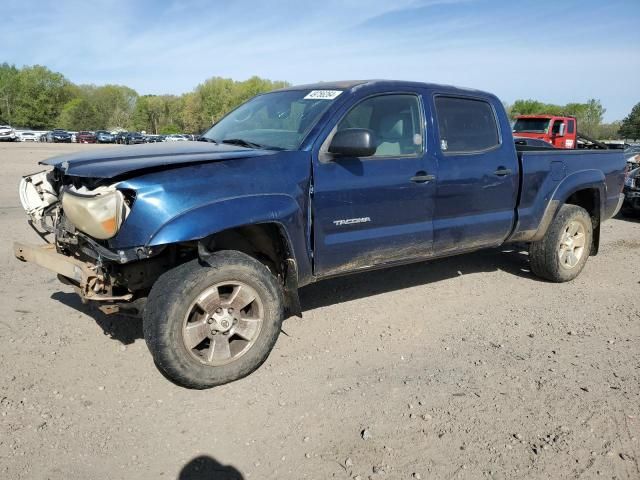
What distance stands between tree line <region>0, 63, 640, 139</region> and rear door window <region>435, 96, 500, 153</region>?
3292 inches

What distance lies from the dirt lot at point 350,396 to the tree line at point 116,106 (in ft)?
276

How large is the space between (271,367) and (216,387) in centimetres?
44

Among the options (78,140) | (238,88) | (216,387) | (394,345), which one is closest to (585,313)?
(394,345)

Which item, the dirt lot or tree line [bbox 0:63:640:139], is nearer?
the dirt lot

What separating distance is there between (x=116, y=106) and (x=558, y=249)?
10818 centimetres

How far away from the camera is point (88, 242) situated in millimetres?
3311

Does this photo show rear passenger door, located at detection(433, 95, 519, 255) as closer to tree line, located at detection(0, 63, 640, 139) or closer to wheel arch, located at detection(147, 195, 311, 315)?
wheel arch, located at detection(147, 195, 311, 315)

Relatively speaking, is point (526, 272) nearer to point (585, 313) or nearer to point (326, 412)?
point (585, 313)

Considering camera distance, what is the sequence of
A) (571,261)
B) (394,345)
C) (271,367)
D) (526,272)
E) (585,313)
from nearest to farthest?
(271,367)
(394,345)
(585,313)
(571,261)
(526,272)

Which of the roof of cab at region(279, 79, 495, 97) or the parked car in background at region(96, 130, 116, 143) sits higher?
the parked car in background at region(96, 130, 116, 143)

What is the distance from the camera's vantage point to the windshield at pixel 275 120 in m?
3.91

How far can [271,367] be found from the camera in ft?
12.0

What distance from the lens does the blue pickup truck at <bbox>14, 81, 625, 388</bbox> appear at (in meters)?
3.09

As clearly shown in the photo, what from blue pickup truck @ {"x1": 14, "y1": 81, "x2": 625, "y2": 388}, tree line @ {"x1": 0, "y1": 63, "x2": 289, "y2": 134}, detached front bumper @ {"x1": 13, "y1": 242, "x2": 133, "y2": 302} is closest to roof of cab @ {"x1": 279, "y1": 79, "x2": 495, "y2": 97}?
blue pickup truck @ {"x1": 14, "y1": 81, "x2": 625, "y2": 388}
